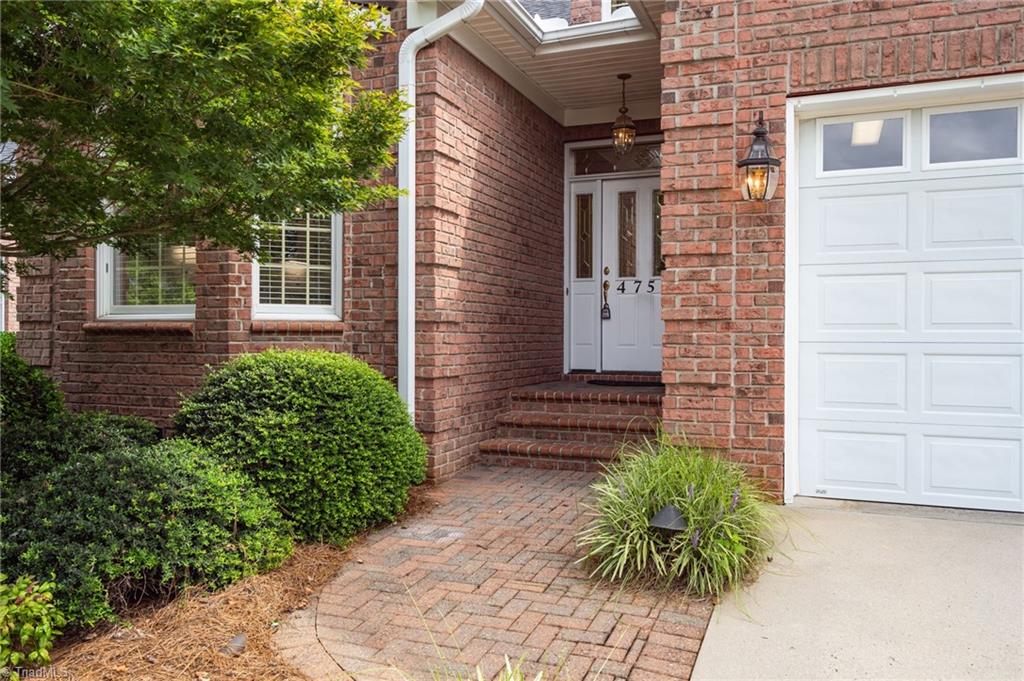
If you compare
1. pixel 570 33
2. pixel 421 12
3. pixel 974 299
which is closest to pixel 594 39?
pixel 570 33

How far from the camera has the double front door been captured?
25.9 feet

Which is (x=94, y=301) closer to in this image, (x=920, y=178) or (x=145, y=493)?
(x=145, y=493)

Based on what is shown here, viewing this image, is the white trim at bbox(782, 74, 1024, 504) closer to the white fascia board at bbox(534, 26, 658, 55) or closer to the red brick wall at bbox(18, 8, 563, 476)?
the white fascia board at bbox(534, 26, 658, 55)

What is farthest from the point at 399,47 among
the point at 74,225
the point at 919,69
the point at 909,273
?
the point at 909,273

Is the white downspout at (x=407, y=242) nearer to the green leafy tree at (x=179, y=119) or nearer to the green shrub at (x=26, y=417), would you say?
the green leafy tree at (x=179, y=119)

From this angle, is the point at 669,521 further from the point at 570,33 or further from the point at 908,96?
the point at 570,33

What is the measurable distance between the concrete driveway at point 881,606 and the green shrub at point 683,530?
16 cm

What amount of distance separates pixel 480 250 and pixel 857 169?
3042mm

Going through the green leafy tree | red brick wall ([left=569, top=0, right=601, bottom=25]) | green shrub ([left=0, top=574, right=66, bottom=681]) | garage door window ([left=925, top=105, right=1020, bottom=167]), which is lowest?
green shrub ([left=0, top=574, right=66, bottom=681])

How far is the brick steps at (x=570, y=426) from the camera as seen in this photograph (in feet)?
20.2

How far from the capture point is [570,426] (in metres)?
6.44

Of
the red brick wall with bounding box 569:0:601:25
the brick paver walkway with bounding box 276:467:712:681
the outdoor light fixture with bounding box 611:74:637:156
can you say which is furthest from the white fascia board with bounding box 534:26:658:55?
the brick paver walkway with bounding box 276:467:712:681

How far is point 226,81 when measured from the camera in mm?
2912

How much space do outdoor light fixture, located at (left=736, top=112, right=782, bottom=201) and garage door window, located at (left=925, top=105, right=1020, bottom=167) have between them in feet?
3.29
